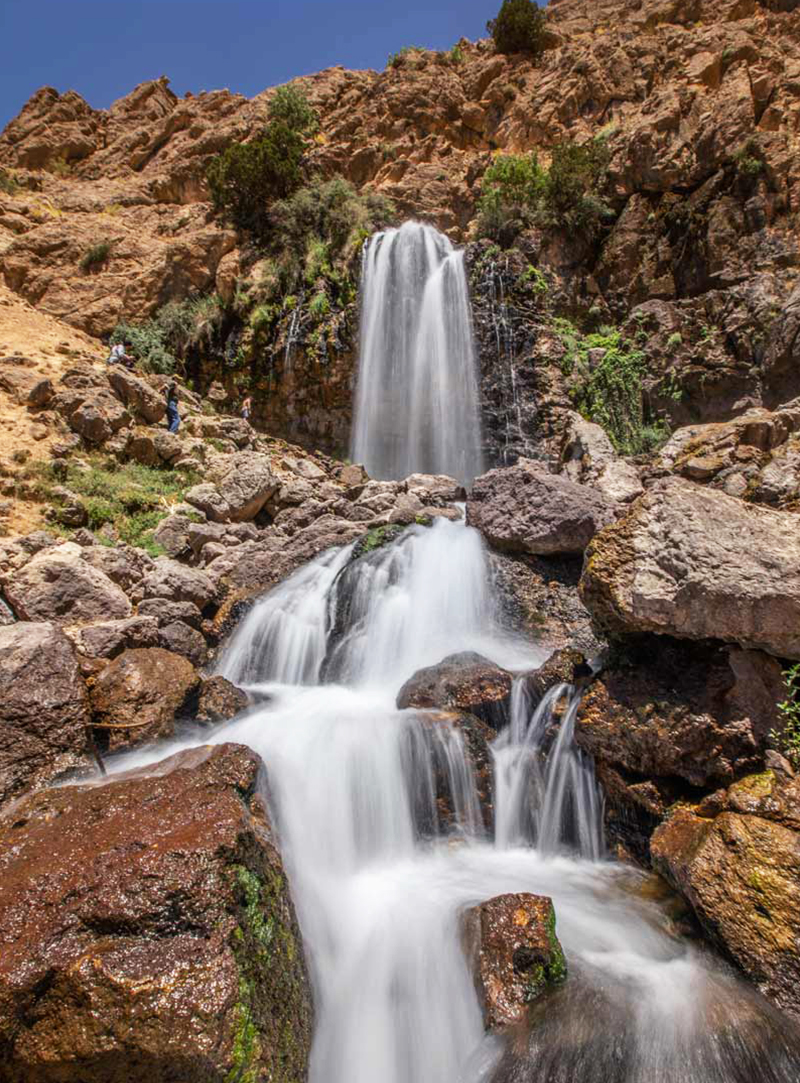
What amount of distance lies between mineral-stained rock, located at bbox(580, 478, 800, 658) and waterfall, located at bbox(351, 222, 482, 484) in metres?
10.6

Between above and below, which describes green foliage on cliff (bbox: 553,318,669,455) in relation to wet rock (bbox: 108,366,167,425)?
above

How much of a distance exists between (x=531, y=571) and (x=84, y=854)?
21.5 ft

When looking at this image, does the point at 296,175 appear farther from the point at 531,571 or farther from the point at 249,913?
the point at 249,913

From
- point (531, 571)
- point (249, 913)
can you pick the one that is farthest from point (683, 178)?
point (249, 913)

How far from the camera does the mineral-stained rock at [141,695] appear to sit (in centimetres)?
502

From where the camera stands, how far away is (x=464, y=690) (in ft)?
17.3

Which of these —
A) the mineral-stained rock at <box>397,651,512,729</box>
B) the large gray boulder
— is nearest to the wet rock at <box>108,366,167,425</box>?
the large gray boulder

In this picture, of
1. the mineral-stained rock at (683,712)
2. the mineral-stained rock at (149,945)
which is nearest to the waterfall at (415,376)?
the mineral-stained rock at (683,712)

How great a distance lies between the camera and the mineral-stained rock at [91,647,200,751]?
502 centimetres

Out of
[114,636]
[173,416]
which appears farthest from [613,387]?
[114,636]

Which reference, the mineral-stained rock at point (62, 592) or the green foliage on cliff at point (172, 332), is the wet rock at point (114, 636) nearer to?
the mineral-stained rock at point (62, 592)

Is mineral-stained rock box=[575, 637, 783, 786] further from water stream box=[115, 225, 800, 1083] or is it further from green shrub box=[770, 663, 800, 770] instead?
water stream box=[115, 225, 800, 1083]

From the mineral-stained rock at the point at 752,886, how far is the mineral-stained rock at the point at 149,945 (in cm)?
225

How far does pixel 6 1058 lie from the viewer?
176 centimetres
